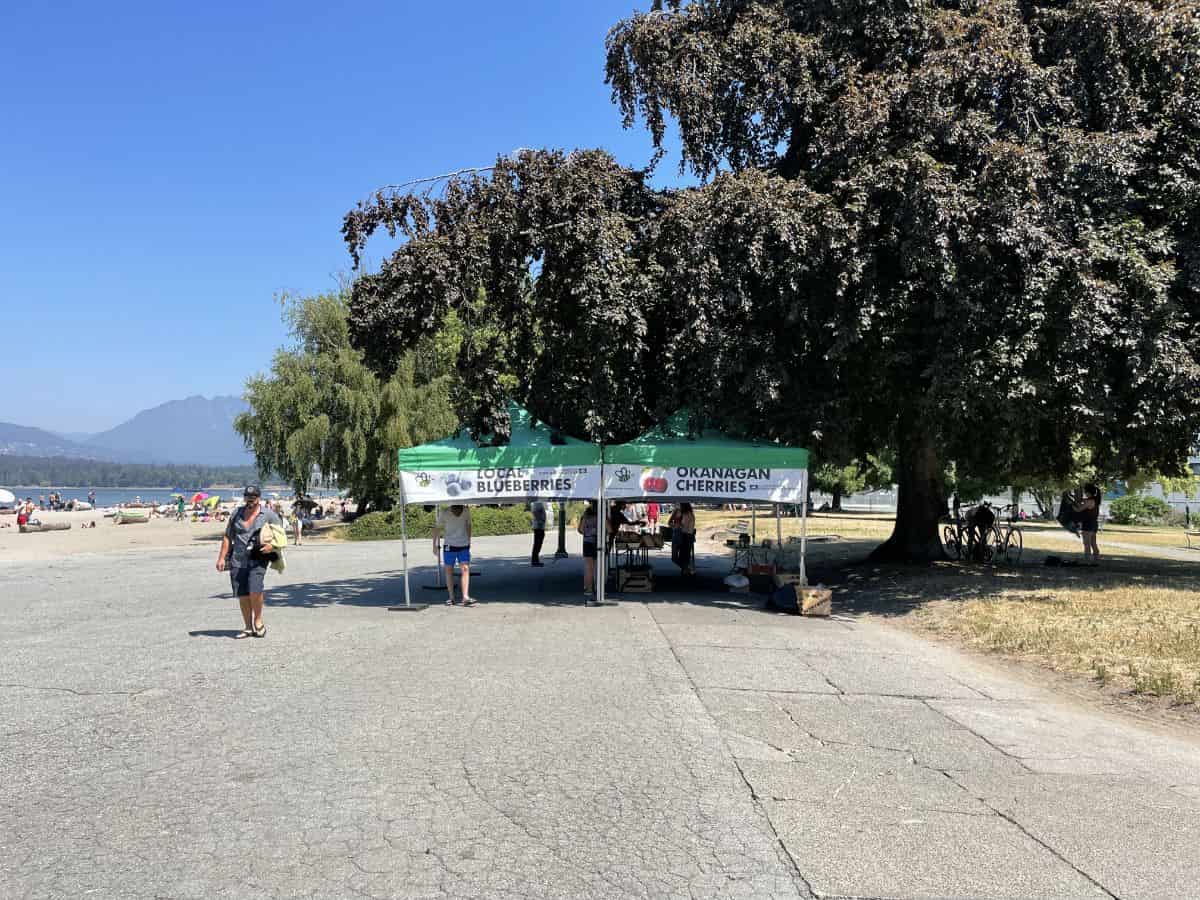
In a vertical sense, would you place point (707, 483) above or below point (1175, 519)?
above

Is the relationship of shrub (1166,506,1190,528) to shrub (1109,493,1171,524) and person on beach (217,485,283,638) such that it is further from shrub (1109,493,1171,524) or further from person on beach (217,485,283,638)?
person on beach (217,485,283,638)

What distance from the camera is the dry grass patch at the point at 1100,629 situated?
9.27 metres

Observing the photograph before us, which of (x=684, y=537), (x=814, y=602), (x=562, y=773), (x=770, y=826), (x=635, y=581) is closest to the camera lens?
(x=770, y=826)

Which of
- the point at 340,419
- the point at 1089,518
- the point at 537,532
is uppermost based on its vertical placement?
the point at 340,419

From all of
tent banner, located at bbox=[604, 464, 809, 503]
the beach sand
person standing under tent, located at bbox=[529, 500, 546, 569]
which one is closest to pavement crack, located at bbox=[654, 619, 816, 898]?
tent banner, located at bbox=[604, 464, 809, 503]

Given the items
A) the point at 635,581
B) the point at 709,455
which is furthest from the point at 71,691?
the point at 635,581

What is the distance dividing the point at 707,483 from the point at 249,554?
6.99 metres

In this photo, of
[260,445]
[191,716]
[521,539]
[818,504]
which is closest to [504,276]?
[191,716]

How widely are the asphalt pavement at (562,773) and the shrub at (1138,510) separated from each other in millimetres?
52250

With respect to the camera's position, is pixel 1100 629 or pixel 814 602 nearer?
pixel 1100 629

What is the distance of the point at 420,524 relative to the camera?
115 ft

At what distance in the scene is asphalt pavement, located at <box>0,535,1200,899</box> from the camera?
4.23m

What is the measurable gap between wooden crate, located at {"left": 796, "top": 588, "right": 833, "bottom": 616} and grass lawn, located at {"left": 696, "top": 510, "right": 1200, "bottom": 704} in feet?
3.61

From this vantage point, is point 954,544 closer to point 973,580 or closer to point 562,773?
point 973,580
